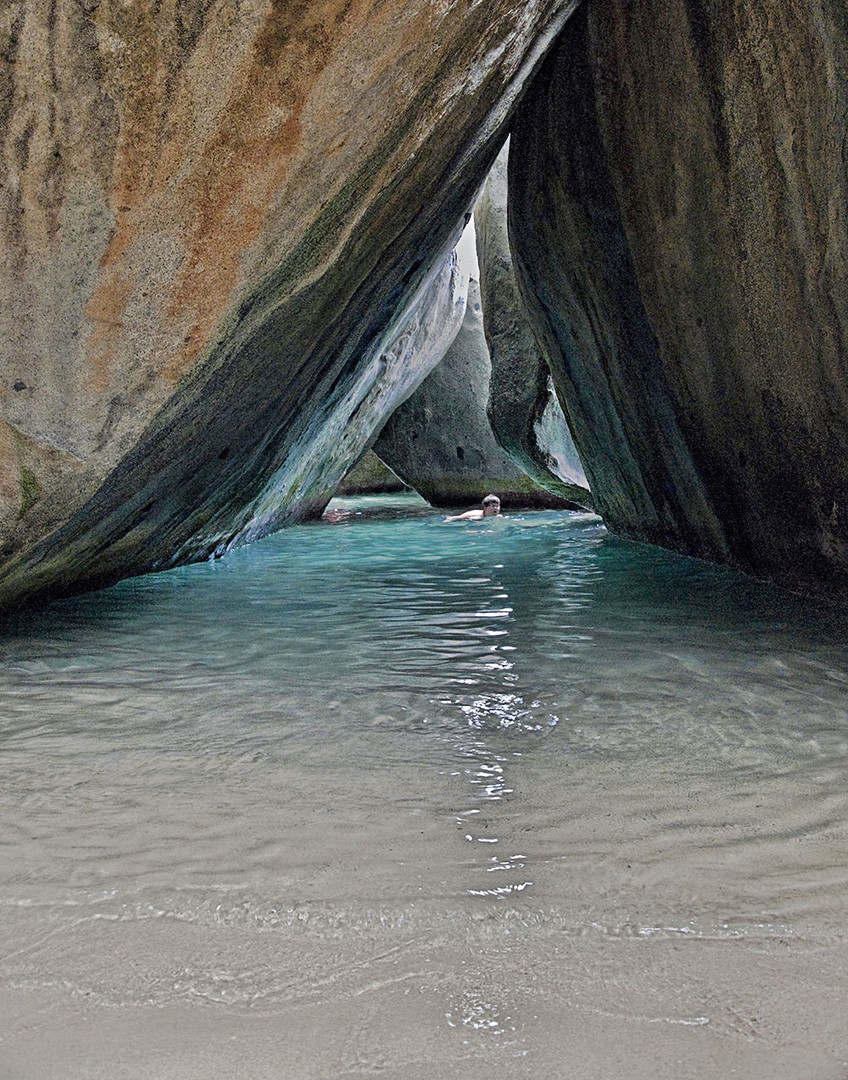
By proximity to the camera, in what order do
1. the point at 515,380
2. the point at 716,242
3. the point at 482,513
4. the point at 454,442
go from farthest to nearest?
the point at 454,442 < the point at 482,513 < the point at 515,380 < the point at 716,242

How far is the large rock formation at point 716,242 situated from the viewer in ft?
12.2

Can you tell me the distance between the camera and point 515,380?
32.1ft

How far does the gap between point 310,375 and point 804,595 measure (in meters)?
2.82

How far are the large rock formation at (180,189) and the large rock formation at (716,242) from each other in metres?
0.70

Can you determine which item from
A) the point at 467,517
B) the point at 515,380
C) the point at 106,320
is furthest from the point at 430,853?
the point at 467,517

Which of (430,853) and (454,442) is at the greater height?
(454,442)

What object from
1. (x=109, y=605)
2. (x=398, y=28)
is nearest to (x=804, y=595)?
(x=398, y=28)

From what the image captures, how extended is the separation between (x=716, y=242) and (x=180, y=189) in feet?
8.04

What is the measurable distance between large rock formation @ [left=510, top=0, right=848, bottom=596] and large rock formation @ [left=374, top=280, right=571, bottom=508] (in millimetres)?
7670

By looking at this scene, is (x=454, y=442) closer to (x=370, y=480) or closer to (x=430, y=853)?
(x=370, y=480)

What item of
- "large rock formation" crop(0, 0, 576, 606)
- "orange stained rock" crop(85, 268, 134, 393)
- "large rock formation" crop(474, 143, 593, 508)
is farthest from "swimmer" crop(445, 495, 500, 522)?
"orange stained rock" crop(85, 268, 134, 393)

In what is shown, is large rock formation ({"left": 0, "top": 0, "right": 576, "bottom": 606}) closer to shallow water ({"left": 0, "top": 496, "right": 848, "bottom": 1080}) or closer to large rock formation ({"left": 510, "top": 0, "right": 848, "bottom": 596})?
large rock formation ({"left": 510, "top": 0, "right": 848, "bottom": 596})

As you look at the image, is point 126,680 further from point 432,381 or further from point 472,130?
point 432,381

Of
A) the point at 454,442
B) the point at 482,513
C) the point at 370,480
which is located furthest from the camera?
the point at 370,480
